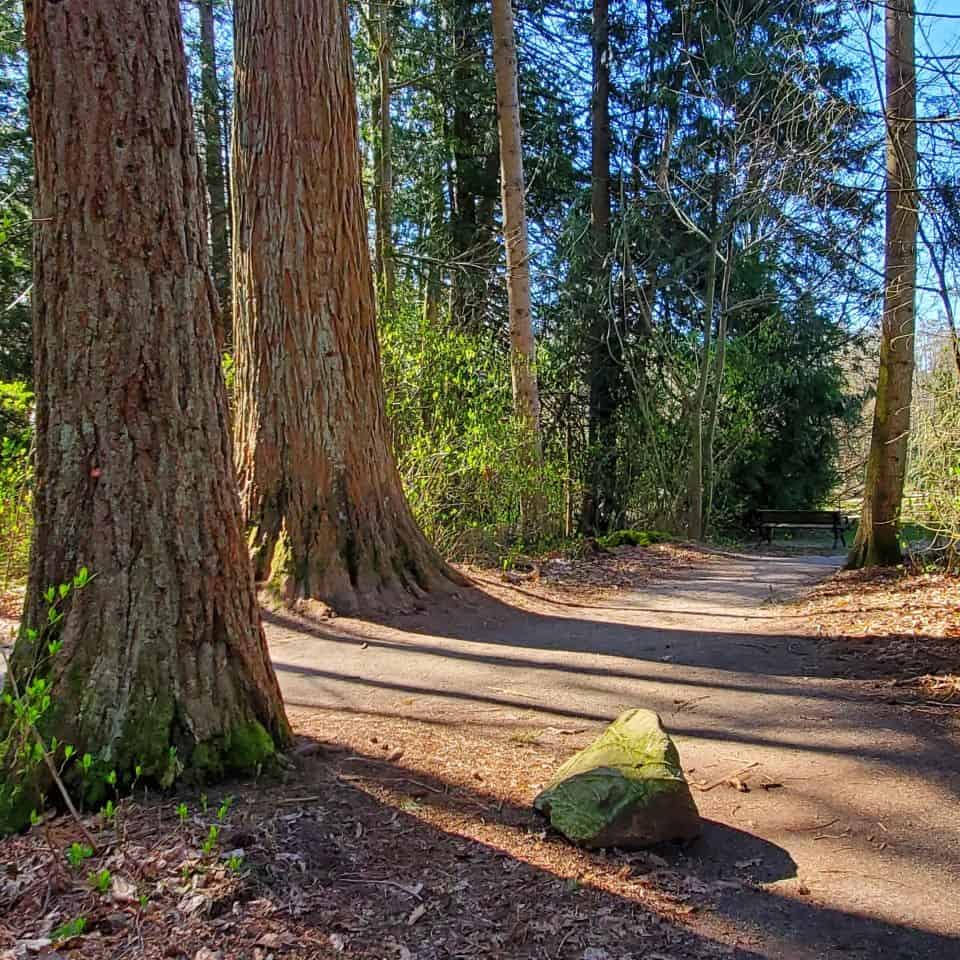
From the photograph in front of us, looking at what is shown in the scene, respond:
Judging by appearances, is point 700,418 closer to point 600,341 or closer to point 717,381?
point 717,381

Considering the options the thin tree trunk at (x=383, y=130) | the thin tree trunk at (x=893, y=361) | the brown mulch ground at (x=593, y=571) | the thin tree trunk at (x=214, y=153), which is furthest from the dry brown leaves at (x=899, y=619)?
the thin tree trunk at (x=214, y=153)

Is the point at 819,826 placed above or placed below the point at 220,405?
below

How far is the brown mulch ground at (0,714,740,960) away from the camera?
Answer: 7.15 feet

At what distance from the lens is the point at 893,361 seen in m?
8.16

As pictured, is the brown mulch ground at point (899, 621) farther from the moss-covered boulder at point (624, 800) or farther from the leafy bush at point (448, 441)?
the leafy bush at point (448, 441)

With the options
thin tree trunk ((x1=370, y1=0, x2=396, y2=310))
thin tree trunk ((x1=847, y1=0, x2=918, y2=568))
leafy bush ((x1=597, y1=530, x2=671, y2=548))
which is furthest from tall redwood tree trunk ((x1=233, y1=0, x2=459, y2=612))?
leafy bush ((x1=597, y1=530, x2=671, y2=548))

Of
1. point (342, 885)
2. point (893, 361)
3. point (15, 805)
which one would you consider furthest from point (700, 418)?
point (15, 805)

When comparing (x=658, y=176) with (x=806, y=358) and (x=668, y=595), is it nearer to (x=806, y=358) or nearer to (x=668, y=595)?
(x=806, y=358)

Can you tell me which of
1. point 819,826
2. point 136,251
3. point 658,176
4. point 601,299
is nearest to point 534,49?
point 658,176

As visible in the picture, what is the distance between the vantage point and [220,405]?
314 centimetres

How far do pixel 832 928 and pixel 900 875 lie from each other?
1.42 ft

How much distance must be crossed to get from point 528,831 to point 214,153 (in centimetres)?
1715

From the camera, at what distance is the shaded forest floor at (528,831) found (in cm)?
226

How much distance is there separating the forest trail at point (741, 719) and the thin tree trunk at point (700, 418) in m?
8.98
